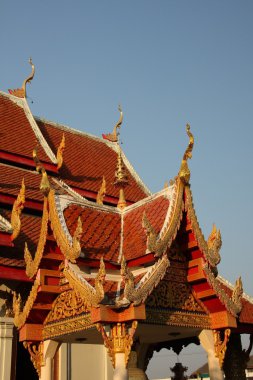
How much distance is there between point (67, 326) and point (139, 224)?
1.61 meters

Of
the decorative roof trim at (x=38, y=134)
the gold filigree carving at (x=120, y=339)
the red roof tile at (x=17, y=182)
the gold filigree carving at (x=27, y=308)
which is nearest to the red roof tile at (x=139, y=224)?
the gold filigree carving at (x=120, y=339)

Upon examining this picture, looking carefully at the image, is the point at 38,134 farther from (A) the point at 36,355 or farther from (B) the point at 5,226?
(A) the point at 36,355

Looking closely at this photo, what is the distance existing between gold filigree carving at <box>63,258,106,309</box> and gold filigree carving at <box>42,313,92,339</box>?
0.21m

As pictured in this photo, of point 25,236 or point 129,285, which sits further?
point 25,236

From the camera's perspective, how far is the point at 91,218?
6523mm

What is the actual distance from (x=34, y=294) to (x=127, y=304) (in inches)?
63.6

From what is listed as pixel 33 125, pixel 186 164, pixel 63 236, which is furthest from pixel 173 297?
pixel 33 125

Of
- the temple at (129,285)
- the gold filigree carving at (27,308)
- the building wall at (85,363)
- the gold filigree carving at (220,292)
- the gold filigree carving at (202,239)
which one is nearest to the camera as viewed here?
the temple at (129,285)

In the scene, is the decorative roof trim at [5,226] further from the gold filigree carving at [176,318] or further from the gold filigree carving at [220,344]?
the gold filigree carving at [220,344]

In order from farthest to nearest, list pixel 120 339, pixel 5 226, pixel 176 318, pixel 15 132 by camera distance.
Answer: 1. pixel 15 132
2. pixel 5 226
3. pixel 176 318
4. pixel 120 339

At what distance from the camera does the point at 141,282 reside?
5371 mm

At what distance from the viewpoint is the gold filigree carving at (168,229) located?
18.3 ft

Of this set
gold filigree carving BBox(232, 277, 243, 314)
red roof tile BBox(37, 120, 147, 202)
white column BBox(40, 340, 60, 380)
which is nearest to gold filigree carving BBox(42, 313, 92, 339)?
white column BBox(40, 340, 60, 380)

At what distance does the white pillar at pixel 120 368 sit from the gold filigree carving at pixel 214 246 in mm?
1653
